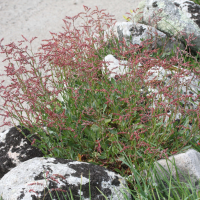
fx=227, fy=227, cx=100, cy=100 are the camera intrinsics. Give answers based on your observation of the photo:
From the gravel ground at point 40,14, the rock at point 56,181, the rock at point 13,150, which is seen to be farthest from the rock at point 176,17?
the rock at point 56,181

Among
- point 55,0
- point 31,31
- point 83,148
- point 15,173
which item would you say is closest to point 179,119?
point 83,148

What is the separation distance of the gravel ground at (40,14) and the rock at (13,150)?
3.78 metres

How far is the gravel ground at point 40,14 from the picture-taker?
6641 mm

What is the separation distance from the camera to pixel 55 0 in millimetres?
8258

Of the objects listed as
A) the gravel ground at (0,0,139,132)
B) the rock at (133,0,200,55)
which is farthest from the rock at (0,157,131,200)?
the gravel ground at (0,0,139,132)

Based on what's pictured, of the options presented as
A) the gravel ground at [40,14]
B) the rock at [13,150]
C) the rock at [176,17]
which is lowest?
the rock at [13,150]

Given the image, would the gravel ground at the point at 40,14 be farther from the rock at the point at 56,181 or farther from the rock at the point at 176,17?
the rock at the point at 56,181

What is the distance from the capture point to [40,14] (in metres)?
7.50

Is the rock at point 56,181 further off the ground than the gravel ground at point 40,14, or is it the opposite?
the gravel ground at point 40,14

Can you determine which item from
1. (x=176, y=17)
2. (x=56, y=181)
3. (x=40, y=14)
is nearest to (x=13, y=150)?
(x=56, y=181)

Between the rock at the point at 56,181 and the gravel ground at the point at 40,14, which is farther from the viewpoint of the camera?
the gravel ground at the point at 40,14

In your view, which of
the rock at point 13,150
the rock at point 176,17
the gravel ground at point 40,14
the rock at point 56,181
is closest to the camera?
the rock at point 56,181

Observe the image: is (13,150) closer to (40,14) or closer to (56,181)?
(56,181)

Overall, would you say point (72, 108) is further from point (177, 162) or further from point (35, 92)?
point (177, 162)
